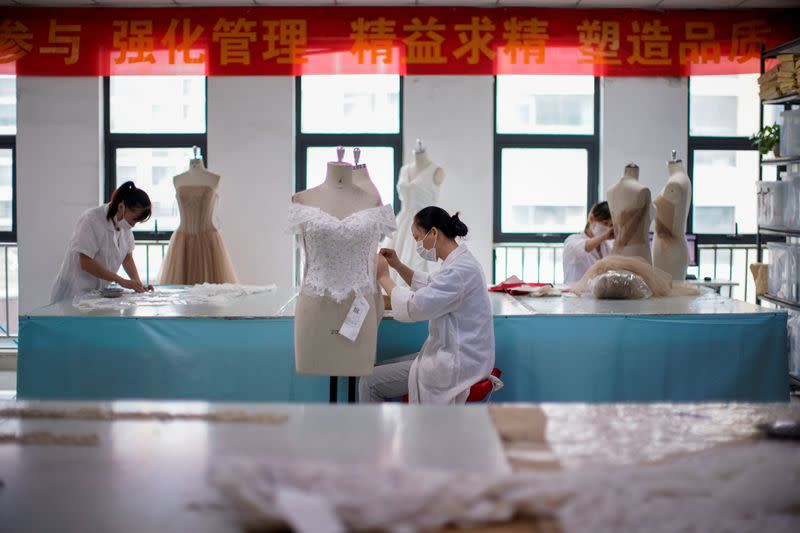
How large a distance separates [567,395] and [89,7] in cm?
549

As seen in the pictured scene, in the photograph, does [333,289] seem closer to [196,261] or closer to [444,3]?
[196,261]

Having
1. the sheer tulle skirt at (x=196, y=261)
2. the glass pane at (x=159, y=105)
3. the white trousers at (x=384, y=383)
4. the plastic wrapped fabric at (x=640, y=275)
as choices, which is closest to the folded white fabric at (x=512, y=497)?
the white trousers at (x=384, y=383)

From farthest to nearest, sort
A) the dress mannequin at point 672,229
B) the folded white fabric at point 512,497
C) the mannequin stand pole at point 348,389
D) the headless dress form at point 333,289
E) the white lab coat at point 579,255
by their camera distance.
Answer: the white lab coat at point 579,255
the dress mannequin at point 672,229
the mannequin stand pole at point 348,389
the headless dress form at point 333,289
the folded white fabric at point 512,497

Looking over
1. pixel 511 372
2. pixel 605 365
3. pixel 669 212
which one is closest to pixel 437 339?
pixel 511 372

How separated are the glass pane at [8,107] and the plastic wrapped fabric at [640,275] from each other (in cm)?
548

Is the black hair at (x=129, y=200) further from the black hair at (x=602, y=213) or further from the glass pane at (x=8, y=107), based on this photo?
the glass pane at (x=8, y=107)

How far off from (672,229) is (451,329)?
3.02m

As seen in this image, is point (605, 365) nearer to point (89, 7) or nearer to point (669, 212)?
point (669, 212)

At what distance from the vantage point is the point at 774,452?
158cm

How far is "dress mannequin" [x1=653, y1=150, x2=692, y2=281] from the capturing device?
594cm

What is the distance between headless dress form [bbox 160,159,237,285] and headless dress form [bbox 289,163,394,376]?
8.59 ft

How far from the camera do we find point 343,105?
304 inches

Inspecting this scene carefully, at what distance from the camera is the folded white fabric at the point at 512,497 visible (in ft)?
4.14

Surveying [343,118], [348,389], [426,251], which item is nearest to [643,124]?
[343,118]
